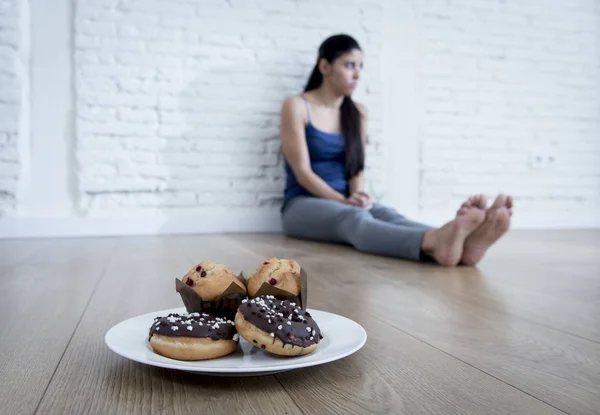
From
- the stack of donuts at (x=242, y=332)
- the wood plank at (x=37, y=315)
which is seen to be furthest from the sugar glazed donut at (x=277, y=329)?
the wood plank at (x=37, y=315)

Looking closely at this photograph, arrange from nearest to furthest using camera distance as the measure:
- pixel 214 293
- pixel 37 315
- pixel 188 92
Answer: pixel 214 293 → pixel 37 315 → pixel 188 92

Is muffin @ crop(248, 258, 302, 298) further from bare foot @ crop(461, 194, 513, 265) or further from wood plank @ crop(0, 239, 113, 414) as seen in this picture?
bare foot @ crop(461, 194, 513, 265)

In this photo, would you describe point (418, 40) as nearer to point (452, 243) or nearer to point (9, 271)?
point (452, 243)

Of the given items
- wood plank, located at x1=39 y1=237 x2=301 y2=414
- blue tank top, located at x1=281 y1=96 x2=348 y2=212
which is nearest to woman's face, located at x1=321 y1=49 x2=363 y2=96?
blue tank top, located at x1=281 y1=96 x2=348 y2=212

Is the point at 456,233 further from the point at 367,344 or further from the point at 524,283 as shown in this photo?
the point at 367,344

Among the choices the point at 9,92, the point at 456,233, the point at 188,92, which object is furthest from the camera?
the point at 188,92

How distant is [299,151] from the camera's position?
9.42 feet

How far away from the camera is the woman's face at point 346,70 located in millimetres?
2898

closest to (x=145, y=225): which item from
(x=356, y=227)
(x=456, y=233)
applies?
(x=356, y=227)

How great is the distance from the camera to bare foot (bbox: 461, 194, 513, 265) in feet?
6.08

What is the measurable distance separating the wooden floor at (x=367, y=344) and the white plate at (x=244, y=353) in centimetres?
4

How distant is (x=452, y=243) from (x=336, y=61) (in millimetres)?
1393

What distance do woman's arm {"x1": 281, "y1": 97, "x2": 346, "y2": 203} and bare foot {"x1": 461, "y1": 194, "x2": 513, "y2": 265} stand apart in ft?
3.02

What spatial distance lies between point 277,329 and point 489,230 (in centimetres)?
136
